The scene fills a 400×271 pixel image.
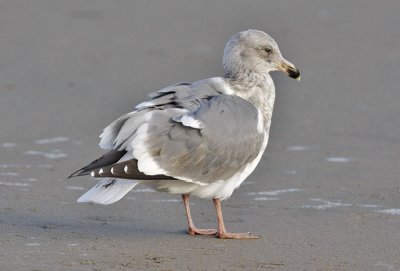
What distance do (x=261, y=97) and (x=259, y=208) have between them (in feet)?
2.80

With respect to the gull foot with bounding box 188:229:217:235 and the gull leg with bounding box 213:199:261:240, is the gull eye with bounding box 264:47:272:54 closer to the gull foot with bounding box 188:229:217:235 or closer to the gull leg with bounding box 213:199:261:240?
the gull leg with bounding box 213:199:261:240

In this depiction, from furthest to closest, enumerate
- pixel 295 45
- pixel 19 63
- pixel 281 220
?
pixel 295 45, pixel 19 63, pixel 281 220

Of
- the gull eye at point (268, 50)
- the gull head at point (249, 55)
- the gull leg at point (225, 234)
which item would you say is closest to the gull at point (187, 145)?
the gull leg at point (225, 234)

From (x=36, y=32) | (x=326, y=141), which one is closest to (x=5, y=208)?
(x=326, y=141)

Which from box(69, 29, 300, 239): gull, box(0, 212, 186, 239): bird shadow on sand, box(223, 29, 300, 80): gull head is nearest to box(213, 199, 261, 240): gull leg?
box(69, 29, 300, 239): gull

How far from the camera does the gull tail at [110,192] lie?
21.8 ft

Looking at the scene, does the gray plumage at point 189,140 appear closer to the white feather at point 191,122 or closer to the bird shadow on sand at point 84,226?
the white feather at point 191,122

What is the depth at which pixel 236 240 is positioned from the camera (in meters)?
6.88

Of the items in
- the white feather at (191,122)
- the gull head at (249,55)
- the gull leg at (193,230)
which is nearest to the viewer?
the white feather at (191,122)

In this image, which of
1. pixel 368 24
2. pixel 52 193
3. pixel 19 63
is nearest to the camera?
pixel 52 193

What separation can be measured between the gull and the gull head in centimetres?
26

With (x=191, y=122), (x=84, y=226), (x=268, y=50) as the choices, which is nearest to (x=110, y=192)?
(x=84, y=226)

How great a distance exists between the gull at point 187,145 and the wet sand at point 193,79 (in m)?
0.33

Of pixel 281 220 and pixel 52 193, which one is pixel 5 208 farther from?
pixel 281 220
